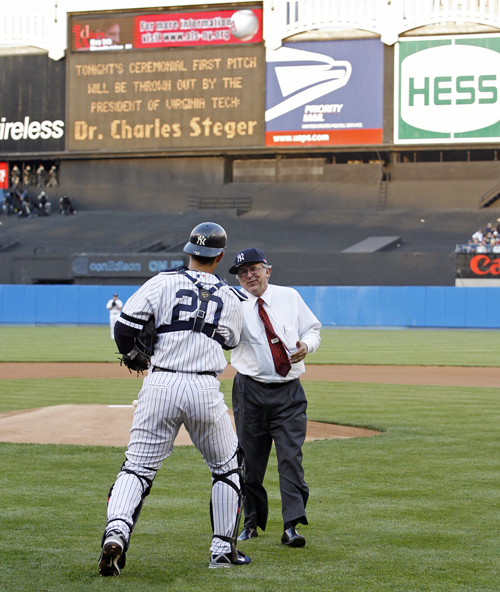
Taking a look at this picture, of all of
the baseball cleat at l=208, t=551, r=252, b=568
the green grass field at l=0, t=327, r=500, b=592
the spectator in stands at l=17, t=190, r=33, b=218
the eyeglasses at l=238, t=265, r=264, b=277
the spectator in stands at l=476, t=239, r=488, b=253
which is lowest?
the green grass field at l=0, t=327, r=500, b=592

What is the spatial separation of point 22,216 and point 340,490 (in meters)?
42.8

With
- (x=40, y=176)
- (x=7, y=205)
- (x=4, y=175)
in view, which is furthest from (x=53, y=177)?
(x=7, y=205)

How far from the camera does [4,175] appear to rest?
155 feet

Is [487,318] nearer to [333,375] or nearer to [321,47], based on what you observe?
[321,47]

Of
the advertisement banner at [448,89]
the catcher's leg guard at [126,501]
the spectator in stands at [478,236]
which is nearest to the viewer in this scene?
the catcher's leg guard at [126,501]

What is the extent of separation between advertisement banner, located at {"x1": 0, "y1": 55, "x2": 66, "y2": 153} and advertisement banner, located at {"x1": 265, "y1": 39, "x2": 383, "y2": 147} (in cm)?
1174

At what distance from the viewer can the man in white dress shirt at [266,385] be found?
16.5 ft

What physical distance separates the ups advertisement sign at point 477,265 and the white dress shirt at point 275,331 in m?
31.2

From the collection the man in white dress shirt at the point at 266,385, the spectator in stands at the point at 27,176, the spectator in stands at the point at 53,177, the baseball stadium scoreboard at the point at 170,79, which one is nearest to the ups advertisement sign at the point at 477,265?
the baseball stadium scoreboard at the point at 170,79

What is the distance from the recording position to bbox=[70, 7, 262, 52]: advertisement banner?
40.4 metres

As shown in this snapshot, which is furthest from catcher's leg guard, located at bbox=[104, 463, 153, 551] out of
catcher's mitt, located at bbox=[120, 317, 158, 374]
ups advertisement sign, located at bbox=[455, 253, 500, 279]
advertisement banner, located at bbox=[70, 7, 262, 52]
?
advertisement banner, located at bbox=[70, 7, 262, 52]

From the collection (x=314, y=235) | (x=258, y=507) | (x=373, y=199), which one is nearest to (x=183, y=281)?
(x=258, y=507)

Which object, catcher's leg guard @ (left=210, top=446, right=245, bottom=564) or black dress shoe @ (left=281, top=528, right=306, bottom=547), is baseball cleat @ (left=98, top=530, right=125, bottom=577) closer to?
catcher's leg guard @ (left=210, top=446, right=245, bottom=564)

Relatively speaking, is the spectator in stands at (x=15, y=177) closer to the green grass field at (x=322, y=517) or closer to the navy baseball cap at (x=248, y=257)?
the green grass field at (x=322, y=517)
